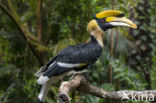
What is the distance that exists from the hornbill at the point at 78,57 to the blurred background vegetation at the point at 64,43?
1.26 ft

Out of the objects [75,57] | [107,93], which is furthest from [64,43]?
[107,93]

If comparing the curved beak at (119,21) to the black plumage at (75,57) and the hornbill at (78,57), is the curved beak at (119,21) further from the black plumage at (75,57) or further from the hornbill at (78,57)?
the black plumage at (75,57)

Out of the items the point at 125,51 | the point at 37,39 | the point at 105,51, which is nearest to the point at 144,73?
the point at 125,51

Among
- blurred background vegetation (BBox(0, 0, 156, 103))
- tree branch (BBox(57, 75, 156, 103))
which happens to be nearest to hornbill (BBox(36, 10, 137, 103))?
tree branch (BBox(57, 75, 156, 103))

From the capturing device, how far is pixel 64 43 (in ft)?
7.46

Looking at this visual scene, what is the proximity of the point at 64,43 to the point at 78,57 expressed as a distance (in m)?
0.75

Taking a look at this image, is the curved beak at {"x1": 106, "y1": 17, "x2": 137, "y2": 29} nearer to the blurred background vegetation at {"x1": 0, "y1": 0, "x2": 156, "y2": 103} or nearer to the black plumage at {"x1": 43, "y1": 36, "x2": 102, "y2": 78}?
the black plumage at {"x1": 43, "y1": 36, "x2": 102, "y2": 78}

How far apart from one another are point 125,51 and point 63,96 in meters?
1.61

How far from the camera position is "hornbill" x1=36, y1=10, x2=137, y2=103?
4.87 feet

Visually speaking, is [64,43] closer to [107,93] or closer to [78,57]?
[78,57]

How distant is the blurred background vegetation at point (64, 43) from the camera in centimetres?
219

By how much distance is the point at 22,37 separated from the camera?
2.39 meters

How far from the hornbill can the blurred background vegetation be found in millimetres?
384

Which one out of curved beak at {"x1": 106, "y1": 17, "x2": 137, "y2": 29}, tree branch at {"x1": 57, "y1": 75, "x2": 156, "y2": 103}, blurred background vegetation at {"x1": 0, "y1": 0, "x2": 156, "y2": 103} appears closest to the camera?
tree branch at {"x1": 57, "y1": 75, "x2": 156, "y2": 103}
